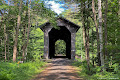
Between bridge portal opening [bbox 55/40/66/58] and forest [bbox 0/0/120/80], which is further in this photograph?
bridge portal opening [bbox 55/40/66/58]

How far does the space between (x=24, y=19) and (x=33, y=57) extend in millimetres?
5086

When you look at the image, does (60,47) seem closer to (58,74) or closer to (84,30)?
(84,30)

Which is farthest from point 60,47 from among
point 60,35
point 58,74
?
point 58,74

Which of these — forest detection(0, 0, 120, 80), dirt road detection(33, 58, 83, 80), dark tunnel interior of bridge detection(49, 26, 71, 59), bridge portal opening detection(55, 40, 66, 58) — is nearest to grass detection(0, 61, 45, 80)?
forest detection(0, 0, 120, 80)

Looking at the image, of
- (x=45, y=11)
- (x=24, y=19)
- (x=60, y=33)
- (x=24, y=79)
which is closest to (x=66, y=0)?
(x=45, y=11)

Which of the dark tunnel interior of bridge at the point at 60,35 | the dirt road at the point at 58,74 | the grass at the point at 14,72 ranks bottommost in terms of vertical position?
the dirt road at the point at 58,74

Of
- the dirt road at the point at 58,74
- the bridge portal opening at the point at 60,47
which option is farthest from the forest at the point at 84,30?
the bridge portal opening at the point at 60,47

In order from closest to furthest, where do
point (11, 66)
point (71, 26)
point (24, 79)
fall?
point (24, 79) < point (11, 66) < point (71, 26)

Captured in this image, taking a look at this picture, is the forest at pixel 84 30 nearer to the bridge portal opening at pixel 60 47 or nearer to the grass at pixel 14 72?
the grass at pixel 14 72

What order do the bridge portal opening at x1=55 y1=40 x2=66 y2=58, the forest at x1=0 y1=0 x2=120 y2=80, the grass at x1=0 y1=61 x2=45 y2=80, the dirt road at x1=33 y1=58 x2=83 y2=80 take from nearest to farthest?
the grass at x1=0 y1=61 x2=45 y2=80, the dirt road at x1=33 y1=58 x2=83 y2=80, the forest at x1=0 y1=0 x2=120 y2=80, the bridge portal opening at x1=55 y1=40 x2=66 y2=58

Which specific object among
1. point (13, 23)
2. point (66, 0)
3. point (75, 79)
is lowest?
point (75, 79)

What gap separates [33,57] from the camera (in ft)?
60.5

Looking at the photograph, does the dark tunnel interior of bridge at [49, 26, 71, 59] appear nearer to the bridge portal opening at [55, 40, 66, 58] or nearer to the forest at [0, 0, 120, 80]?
the forest at [0, 0, 120, 80]

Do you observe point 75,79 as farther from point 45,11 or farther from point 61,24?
point 61,24
